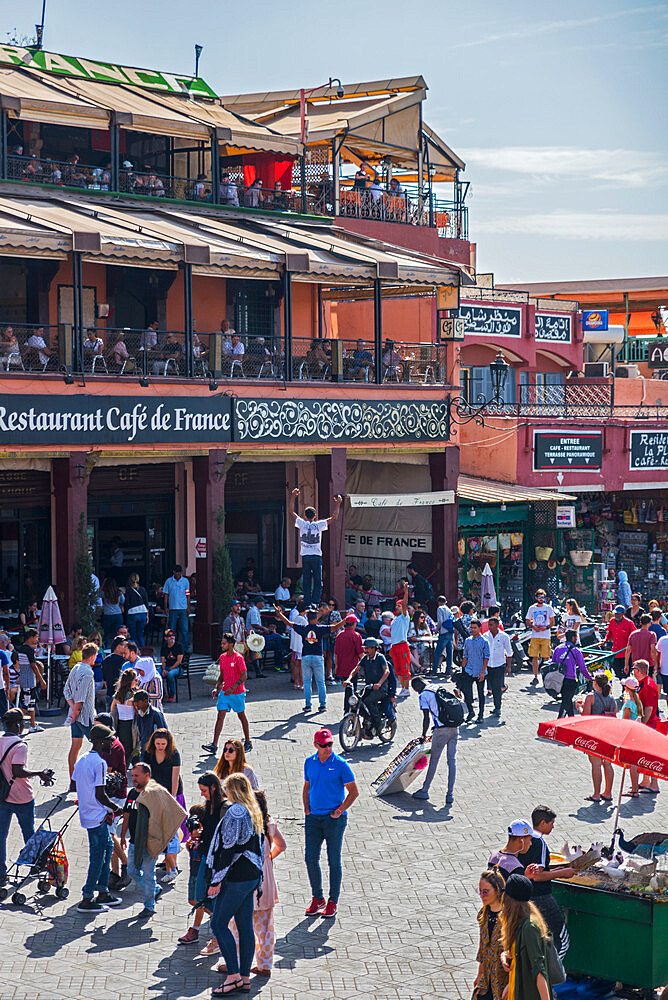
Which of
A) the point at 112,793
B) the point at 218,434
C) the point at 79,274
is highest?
the point at 79,274

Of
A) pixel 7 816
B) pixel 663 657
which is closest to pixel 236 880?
pixel 7 816

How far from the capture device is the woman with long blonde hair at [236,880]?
9.69 meters

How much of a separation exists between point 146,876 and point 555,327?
27.5m

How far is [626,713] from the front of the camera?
1628 centimetres

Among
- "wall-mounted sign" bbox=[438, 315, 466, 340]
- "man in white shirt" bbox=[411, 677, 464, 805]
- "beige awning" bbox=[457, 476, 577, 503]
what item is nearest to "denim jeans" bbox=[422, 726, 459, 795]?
"man in white shirt" bbox=[411, 677, 464, 805]

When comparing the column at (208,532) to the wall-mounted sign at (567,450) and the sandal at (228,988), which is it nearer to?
the wall-mounted sign at (567,450)

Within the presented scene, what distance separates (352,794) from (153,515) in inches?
675

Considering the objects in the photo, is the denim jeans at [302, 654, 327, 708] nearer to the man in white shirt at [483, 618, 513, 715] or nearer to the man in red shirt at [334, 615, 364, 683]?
the man in red shirt at [334, 615, 364, 683]

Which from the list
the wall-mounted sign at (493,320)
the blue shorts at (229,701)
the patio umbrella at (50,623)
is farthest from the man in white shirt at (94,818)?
the wall-mounted sign at (493,320)

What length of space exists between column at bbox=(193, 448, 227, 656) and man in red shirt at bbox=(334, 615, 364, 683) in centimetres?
510

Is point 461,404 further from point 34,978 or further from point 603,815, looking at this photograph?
point 34,978

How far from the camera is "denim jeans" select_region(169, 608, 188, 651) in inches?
904

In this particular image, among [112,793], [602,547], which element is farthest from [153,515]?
[112,793]

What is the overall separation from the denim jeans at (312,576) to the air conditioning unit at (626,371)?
1908 cm
